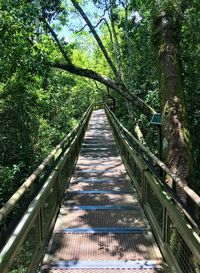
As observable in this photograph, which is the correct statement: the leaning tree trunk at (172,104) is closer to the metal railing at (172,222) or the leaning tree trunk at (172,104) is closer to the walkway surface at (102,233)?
A: the metal railing at (172,222)

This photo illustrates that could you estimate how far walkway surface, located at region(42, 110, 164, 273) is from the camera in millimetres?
4309

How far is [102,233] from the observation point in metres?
5.30

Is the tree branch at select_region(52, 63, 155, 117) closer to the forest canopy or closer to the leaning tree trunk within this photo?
the forest canopy

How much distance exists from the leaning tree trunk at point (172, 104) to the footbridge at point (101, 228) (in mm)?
649

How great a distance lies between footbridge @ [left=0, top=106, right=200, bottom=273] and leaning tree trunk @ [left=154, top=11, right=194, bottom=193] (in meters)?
0.65

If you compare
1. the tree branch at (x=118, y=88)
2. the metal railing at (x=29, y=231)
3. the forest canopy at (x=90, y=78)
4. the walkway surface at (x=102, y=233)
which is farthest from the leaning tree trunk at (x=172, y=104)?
the metal railing at (x=29, y=231)

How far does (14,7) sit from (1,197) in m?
4.51

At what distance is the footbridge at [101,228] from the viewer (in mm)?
3455

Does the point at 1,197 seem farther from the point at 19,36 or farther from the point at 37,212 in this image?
the point at 37,212

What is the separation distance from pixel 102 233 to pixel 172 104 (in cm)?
315

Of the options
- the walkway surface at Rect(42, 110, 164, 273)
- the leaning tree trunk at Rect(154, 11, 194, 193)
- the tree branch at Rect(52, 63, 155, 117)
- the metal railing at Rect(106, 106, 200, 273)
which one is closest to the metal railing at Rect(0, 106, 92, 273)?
the walkway surface at Rect(42, 110, 164, 273)

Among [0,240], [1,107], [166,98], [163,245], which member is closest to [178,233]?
[163,245]

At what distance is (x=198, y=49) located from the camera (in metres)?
9.75

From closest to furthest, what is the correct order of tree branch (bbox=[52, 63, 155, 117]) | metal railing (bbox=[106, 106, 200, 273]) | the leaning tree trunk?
1. metal railing (bbox=[106, 106, 200, 273])
2. the leaning tree trunk
3. tree branch (bbox=[52, 63, 155, 117])
